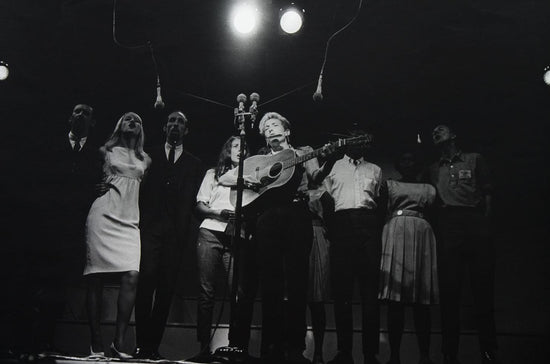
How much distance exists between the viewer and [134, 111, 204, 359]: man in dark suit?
14.4 feet

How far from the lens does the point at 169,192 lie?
4809mm

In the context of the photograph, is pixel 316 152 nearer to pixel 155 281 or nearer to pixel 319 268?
pixel 319 268

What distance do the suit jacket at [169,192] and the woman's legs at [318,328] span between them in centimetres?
131

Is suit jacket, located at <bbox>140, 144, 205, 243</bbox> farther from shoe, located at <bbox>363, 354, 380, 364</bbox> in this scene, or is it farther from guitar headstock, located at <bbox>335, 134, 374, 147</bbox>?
shoe, located at <bbox>363, 354, 380, 364</bbox>

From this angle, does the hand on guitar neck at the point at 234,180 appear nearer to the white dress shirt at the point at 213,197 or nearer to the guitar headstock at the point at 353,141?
the white dress shirt at the point at 213,197

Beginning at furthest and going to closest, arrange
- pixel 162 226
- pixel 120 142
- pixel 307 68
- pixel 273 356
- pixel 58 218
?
1. pixel 307 68
2. pixel 58 218
3. pixel 120 142
4. pixel 162 226
5. pixel 273 356

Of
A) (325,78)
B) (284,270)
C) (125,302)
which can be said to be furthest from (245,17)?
(125,302)

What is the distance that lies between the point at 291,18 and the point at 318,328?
285 centimetres

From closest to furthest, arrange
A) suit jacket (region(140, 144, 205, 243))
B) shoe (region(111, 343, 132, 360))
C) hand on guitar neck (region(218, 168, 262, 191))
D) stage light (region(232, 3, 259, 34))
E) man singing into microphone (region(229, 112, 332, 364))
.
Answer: man singing into microphone (region(229, 112, 332, 364)) < shoe (region(111, 343, 132, 360)) < hand on guitar neck (region(218, 168, 262, 191)) < suit jacket (region(140, 144, 205, 243)) < stage light (region(232, 3, 259, 34))

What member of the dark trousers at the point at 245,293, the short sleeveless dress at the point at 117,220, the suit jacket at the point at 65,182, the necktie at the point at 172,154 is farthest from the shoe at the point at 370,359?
the suit jacket at the point at 65,182

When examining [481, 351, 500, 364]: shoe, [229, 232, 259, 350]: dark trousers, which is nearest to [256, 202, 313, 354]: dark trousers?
[229, 232, 259, 350]: dark trousers

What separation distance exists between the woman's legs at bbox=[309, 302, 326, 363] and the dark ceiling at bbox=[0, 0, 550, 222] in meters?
2.08

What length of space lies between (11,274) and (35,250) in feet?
0.95

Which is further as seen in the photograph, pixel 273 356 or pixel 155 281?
pixel 155 281
